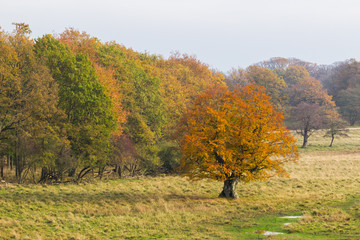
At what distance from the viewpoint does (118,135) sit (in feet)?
130

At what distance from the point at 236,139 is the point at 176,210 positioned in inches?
289

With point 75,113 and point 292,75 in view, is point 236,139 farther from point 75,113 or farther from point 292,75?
point 292,75

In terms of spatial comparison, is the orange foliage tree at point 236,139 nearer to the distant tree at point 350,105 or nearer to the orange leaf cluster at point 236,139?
the orange leaf cluster at point 236,139

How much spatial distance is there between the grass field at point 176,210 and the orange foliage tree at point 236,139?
271 cm

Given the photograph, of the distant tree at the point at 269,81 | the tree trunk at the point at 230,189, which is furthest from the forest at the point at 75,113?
the distant tree at the point at 269,81

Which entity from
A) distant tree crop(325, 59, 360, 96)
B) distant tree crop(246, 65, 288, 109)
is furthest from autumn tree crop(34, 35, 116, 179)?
distant tree crop(325, 59, 360, 96)

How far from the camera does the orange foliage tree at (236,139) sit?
2970 cm

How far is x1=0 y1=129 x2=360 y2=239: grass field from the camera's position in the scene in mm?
20156

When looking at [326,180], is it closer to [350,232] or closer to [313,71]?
[350,232]

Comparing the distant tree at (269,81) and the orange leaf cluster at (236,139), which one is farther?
the distant tree at (269,81)

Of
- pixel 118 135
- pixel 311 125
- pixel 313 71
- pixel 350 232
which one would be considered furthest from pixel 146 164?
pixel 313 71

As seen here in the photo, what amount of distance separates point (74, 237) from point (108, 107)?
1875 cm

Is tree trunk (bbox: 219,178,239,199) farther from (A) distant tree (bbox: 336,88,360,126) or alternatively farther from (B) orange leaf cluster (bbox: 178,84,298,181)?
(A) distant tree (bbox: 336,88,360,126)

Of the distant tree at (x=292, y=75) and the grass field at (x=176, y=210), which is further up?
the distant tree at (x=292, y=75)
